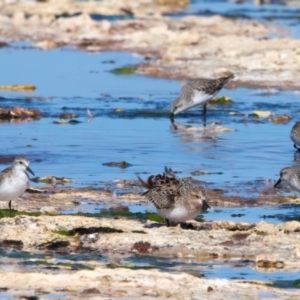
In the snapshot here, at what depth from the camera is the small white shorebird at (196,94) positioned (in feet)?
73.8

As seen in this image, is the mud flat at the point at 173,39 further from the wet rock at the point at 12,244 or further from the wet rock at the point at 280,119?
the wet rock at the point at 12,244

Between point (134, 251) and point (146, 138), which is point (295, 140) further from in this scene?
point (134, 251)

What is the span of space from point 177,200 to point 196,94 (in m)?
11.5

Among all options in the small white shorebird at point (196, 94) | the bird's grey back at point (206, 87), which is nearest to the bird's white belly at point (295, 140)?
the small white shorebird at point (196, 94)

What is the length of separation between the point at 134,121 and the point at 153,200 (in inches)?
403

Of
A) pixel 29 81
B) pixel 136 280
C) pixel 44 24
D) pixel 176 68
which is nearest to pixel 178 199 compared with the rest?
pixel 136 280

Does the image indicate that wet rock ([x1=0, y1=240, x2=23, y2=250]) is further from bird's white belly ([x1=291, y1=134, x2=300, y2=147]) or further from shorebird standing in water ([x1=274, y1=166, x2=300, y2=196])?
bird's white belly ([x1=291, y1=134, x2=300, y2=147])

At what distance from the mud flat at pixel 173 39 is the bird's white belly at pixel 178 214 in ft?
49.7

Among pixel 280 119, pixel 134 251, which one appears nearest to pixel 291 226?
pixel 134 251

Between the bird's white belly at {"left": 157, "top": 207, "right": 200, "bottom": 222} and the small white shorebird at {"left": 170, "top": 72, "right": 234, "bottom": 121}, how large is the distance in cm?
1084

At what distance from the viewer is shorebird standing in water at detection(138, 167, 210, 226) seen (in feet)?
37.3

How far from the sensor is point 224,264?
34.1 ft

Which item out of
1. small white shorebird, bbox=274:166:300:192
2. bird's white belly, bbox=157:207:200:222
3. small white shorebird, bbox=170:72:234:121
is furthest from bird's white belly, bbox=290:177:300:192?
small white shorebird, bbox=170:72:234:121

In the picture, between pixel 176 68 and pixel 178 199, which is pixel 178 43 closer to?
pixel 176 68
